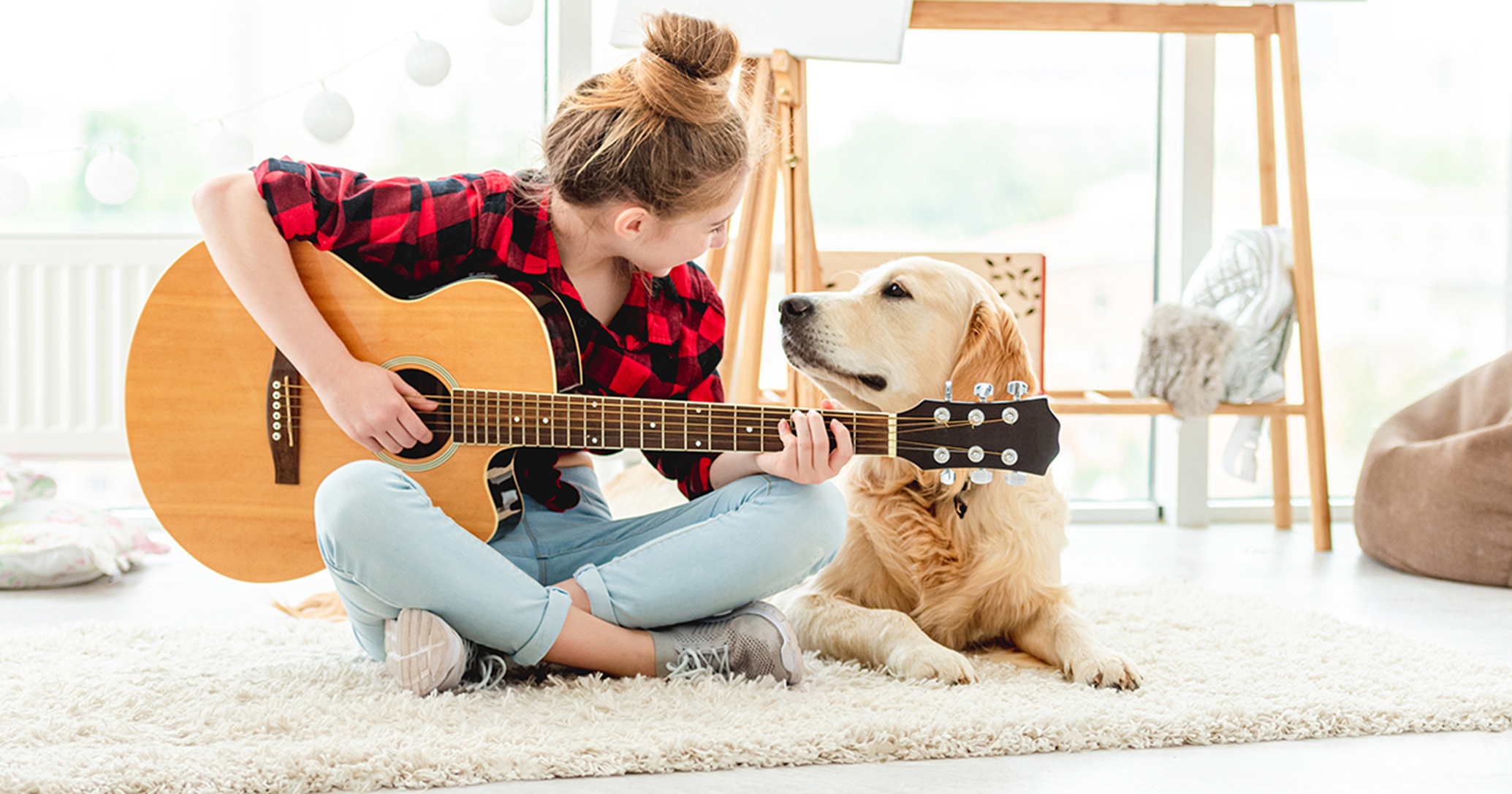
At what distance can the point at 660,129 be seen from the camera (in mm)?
1333

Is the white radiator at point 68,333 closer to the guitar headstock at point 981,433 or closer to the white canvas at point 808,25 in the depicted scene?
the white canvas at point 808,25

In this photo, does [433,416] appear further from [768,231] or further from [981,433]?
[768,231]

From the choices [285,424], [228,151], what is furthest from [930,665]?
[228,151]

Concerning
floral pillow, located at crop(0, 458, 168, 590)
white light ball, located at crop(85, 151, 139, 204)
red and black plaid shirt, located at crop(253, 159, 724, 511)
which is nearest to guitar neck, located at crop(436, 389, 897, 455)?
red and black plaid shirt, located at crop(253, 159, 724, 511)

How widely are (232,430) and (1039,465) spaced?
1.02 m

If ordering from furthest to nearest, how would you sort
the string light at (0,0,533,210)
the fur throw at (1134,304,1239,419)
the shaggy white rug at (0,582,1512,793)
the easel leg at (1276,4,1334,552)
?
the easel leg at (1276,4,1334,552), the fur throw at (1134,304,1239,419), the string light at (0,0,533,210), the shaggy white rug at (0,582,1512,793)

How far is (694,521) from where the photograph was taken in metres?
1.45

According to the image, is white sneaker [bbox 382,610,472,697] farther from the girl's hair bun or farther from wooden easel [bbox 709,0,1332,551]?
wooden easel [bbox 709,0,1332,551]

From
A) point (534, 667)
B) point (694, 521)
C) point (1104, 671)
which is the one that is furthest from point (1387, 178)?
point (534, 667)

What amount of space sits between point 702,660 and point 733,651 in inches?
1.6

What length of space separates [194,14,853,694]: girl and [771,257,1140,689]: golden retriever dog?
165 mm

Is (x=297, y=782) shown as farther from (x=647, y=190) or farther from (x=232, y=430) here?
(x=647, y=190)

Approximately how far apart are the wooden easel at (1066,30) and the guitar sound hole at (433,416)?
41.0 inches

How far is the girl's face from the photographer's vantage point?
1373 millimetres
